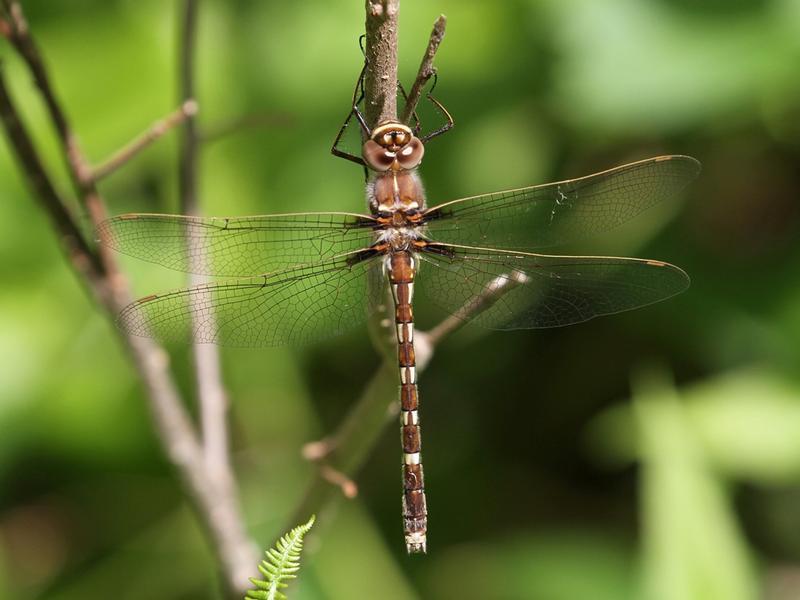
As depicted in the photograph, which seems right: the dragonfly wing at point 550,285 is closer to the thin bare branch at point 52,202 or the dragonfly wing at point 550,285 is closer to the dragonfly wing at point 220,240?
the dragonfly wing at point 220,240

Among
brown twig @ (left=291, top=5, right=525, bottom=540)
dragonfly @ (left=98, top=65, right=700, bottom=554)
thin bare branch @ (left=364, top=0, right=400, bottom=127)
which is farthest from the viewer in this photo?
dragonfly @ (left=98, top=65, right=700, bottom=554)

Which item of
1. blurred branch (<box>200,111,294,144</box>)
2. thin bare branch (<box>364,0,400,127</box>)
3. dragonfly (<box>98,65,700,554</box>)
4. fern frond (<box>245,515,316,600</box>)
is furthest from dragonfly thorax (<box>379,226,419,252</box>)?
fern frond (<box>245,515,316,600</box>)

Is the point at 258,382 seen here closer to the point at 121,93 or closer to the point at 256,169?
the point at 256,169

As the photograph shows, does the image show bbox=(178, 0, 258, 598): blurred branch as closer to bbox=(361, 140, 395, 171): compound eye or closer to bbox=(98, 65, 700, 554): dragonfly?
bbox=(98, 65, 700, 554): dragonfly

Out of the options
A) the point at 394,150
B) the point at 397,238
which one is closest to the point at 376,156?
the point at 394,150

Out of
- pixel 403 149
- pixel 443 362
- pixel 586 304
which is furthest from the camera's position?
pixel 443 362

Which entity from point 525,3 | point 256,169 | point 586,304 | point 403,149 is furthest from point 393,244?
point 525,3
